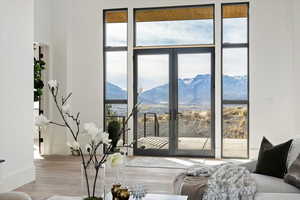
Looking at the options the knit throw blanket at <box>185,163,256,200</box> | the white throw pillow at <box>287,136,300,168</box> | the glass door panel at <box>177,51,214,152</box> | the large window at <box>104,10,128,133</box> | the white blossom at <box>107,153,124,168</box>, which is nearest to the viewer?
the white blossom at <box>107,153,124,168</box>

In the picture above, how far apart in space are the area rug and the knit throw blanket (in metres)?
2.96

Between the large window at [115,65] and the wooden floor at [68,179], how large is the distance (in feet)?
4.80

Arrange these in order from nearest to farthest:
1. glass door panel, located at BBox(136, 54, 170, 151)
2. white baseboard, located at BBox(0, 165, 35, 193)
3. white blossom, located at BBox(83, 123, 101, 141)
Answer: white blossom, located at BBox(83, 123, 101, 141), white baseboard, located at BBox(0, 165, 35, 193), glass door panel, located at BBox(136, 54, 170, 151)

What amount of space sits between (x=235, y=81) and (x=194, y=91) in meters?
0.86

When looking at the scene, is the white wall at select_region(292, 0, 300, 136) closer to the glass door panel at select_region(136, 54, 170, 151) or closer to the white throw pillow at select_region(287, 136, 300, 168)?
the glass door panel at select_region(136, 54, 170, 151)

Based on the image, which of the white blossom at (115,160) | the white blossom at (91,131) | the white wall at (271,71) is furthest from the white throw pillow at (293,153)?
the white wall at (271,71)

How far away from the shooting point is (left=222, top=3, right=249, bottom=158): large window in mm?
6988

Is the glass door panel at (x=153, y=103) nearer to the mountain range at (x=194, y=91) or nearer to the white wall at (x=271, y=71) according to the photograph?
the mountain range at (x=194, y=91)

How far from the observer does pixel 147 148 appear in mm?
7445

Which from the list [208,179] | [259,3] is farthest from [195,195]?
[259,3]

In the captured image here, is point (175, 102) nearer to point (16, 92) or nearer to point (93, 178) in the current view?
point (16, 92)

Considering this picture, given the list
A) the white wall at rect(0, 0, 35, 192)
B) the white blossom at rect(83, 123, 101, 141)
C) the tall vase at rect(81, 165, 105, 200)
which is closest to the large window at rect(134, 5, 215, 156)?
the white wall at rect(0, 0, 35, 192)

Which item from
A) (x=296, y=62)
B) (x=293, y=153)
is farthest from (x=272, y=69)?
(x=293, y=153)

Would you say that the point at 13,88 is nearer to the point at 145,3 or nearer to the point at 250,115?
the point at 145,3
